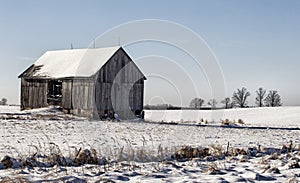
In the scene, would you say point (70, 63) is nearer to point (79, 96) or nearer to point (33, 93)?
point (33, 93)

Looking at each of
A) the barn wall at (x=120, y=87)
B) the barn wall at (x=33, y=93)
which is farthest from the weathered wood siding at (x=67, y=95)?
the barn wall at (x=120, y=87)

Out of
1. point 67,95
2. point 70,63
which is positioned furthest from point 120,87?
point 70,63

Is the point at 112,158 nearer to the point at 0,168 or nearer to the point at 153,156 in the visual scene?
the point at 153,156

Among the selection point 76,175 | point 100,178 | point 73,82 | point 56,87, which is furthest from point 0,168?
point 56,87

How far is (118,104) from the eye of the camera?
3588 cm

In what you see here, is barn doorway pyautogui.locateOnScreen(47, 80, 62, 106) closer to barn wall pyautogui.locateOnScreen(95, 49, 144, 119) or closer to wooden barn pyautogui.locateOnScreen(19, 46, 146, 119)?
wooden barn pyautogui.locateOnScreen(19, 46, 146, 119)

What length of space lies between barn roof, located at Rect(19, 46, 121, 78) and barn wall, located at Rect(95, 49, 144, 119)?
83 cm

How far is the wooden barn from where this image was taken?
3459 centimetres

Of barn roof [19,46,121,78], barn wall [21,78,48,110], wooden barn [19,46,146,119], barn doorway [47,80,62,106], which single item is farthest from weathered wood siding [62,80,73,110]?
barn wall [21,78,48,110]

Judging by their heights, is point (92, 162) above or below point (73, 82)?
below

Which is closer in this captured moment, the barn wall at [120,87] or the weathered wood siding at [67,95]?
the barn wall at [120,87]

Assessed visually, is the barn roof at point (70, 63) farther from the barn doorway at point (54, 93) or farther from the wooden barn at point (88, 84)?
the barn doorway at point (54, 93)

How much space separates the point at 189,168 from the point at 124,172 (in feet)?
5.28

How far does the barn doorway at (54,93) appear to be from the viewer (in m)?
36.8
